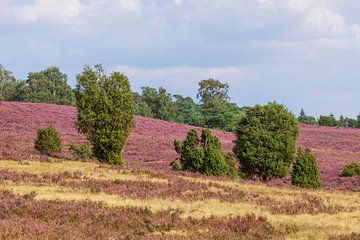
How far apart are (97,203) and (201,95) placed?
13054 centimetres

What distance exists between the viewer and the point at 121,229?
57.5 feet

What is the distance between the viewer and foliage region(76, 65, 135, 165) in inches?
1596

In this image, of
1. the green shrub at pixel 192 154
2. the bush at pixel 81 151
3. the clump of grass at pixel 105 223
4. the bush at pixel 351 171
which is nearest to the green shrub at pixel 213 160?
the green shrub at pixel 192 154

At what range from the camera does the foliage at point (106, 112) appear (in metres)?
40.5

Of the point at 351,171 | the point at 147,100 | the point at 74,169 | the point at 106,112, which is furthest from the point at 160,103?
the point at 74,169

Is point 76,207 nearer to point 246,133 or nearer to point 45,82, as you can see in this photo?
point 246,133

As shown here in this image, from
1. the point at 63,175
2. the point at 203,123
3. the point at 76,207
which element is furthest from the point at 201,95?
the point at 76,207

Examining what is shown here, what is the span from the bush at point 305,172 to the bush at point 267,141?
2.52 metres

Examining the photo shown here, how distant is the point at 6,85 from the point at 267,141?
337 feet

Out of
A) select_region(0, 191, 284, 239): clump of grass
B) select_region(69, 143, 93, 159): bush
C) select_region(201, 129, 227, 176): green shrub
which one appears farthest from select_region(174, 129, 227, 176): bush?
select_region(0, 191, 284, 239): clump of grass

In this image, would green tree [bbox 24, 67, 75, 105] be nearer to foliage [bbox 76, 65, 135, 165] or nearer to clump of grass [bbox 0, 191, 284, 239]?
foliage [bbox 76, 65, 135, 165]

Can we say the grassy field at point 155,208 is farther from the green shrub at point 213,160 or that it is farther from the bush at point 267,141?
the bush at point 267,141

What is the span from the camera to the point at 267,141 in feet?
129

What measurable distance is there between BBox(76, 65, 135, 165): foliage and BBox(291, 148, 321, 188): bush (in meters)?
12.9
